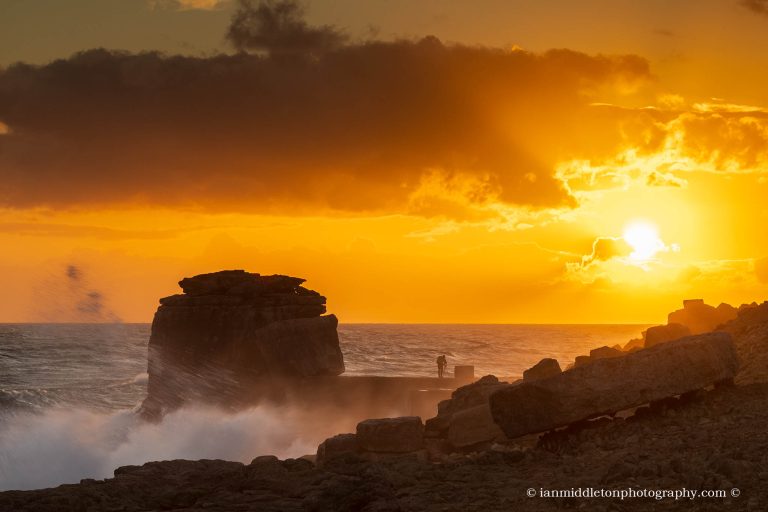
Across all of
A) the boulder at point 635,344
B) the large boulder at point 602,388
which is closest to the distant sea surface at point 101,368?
the boulder at point 635,344

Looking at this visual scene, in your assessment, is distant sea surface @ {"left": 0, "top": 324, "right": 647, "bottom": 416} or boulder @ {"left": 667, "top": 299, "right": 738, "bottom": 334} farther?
distant sea surface @ {"left": 0, "top": 324, "right": 647, "bottom": 416}

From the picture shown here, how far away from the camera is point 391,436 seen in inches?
517

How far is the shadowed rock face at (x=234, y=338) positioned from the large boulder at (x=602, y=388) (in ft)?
53.8

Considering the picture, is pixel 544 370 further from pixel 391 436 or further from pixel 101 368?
pixel 101 368

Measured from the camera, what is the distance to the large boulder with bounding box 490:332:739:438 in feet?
38.7

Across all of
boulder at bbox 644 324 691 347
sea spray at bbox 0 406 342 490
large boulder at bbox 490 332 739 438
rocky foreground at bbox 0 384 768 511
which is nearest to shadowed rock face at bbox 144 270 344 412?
sea spray at bbox 0 406 342 490

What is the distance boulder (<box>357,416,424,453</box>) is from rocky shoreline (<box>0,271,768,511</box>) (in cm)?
2

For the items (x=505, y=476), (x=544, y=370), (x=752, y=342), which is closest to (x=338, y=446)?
(x=505, y=476)

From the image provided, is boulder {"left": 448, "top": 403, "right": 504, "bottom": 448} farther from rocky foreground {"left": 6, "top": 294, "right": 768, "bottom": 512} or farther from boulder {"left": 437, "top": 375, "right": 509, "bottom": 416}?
boulder {"left": 437, "top": 375, "right": 509, "bottom": 416}

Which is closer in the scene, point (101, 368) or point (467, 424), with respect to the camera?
point (467, 424)

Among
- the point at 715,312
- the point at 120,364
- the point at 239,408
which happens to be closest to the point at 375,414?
the point at 239,408

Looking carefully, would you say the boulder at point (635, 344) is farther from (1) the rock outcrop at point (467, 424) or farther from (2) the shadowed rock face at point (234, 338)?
(2) the shadowed rock face at point (234, 338)

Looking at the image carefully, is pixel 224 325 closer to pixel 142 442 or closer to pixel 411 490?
pixel 142 442

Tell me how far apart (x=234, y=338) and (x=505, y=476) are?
20541 millimetres
